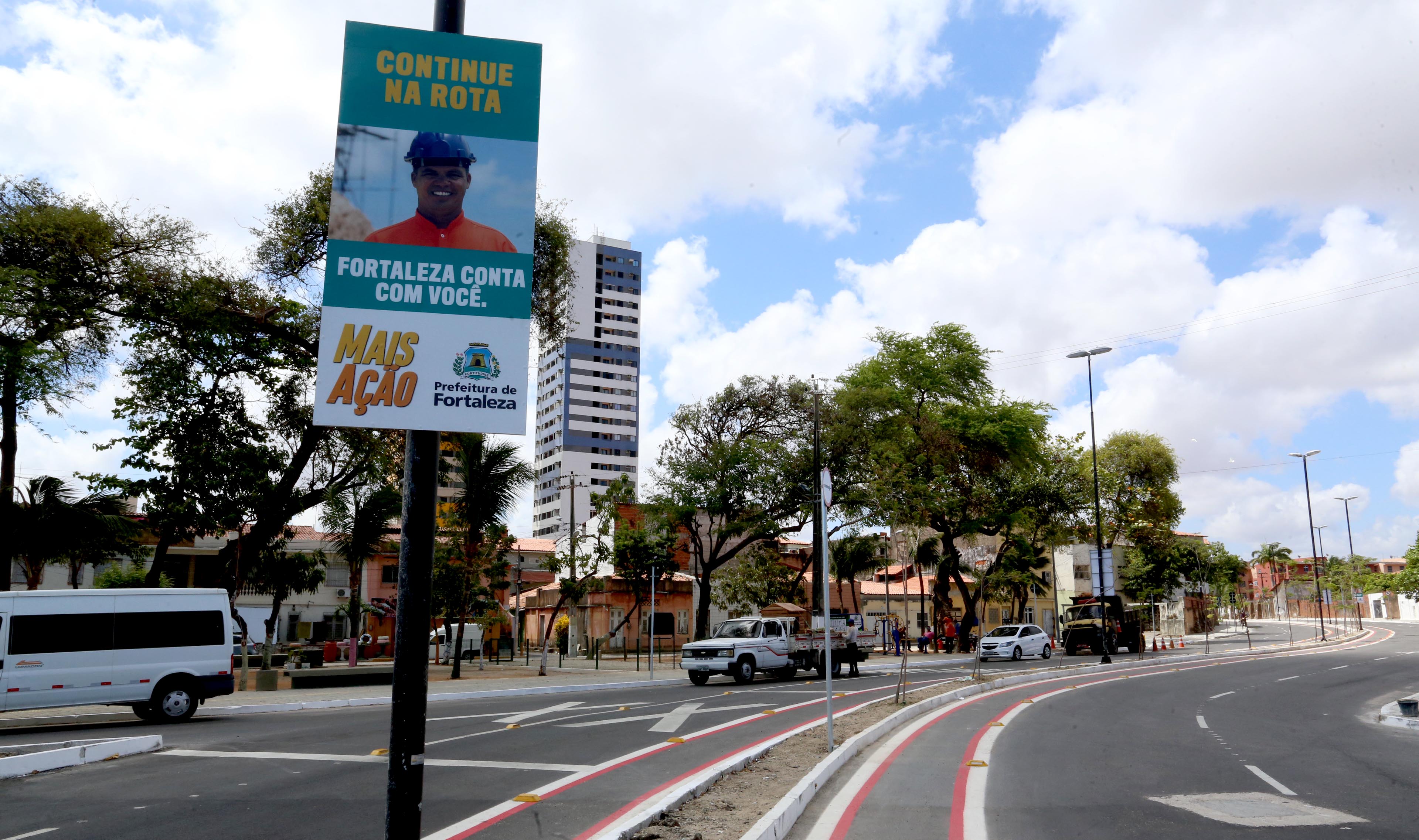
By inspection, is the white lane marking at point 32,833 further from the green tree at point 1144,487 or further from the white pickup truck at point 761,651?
the green tree at point 1144,487

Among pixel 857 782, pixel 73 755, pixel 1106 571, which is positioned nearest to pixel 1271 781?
pixel 857 782

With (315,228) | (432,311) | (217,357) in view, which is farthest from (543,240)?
(432,311)

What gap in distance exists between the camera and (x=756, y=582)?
39.4 m

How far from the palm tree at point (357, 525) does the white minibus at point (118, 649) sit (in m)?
14.7

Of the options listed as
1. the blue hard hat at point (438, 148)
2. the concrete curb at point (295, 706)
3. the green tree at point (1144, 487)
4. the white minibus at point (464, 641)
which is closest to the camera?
the blue hard hat at point (438, 148)

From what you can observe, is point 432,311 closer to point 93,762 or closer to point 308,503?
point 93,762

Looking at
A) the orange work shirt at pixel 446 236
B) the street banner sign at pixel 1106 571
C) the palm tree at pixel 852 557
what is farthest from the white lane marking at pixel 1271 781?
the palm tree at pixel 852 557

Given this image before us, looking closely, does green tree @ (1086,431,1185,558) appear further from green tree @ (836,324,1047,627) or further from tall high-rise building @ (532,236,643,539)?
tall high-rise building @ (532,236,643,539)

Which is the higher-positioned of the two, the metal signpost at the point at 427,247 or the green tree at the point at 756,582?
the metal signpost at the point at 427,247

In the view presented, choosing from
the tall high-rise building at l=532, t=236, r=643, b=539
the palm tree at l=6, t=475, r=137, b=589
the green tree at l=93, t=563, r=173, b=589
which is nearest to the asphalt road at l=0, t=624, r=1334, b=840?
the palm tree at l=6, t=475, r=137, b=589

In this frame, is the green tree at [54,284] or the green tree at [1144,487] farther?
the green tree at [1144,487]

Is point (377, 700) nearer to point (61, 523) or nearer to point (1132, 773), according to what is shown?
point (61, 523)

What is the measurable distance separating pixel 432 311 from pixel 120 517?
25031 millimetres

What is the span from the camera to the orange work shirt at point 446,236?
529 centimetres
